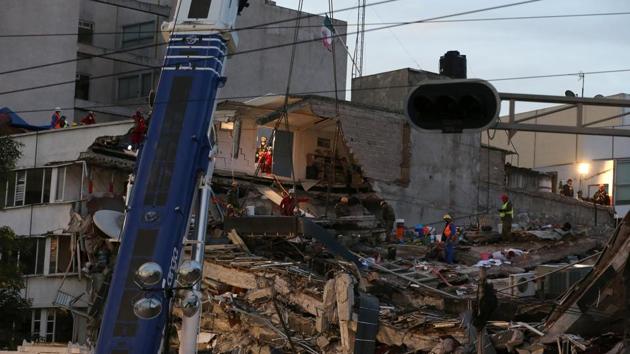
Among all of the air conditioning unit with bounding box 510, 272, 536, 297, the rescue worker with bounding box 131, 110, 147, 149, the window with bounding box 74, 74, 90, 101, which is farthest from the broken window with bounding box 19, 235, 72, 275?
the air conditioning unit with bounding box 510, 272, 536, 297

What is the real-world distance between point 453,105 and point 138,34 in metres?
45.3

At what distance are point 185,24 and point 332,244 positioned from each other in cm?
924

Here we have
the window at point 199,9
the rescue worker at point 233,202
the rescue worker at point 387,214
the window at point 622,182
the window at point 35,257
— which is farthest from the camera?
the window at point 622,182

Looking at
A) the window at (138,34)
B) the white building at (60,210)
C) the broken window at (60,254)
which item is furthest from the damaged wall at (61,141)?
the window at (138,34)

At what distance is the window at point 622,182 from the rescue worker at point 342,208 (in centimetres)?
1998

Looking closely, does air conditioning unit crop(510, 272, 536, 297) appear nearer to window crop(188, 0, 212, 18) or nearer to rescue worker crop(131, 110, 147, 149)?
window crop(188, 0, 212, 18)

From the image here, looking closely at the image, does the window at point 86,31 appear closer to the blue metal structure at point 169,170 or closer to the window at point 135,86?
the window at point 135,86

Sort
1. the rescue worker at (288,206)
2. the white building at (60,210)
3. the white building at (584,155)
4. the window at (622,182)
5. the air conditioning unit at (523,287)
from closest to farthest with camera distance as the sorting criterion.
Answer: the air conditioning unit at (523,287) < the rescue worker at (288,206) < the white building at (60,210) < the white building at (584,155) < the window at (622,182)

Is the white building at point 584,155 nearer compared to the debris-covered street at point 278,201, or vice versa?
the debris-covered street at point 278,201

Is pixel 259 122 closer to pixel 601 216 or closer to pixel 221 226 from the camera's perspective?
pixel 221 226

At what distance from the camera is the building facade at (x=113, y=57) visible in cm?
5428

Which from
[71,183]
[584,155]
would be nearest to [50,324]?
[71,183]

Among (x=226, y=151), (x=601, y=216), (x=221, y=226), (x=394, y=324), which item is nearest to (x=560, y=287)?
(x=394, y=324)

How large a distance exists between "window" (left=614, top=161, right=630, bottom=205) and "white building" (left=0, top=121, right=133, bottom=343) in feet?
86.1
